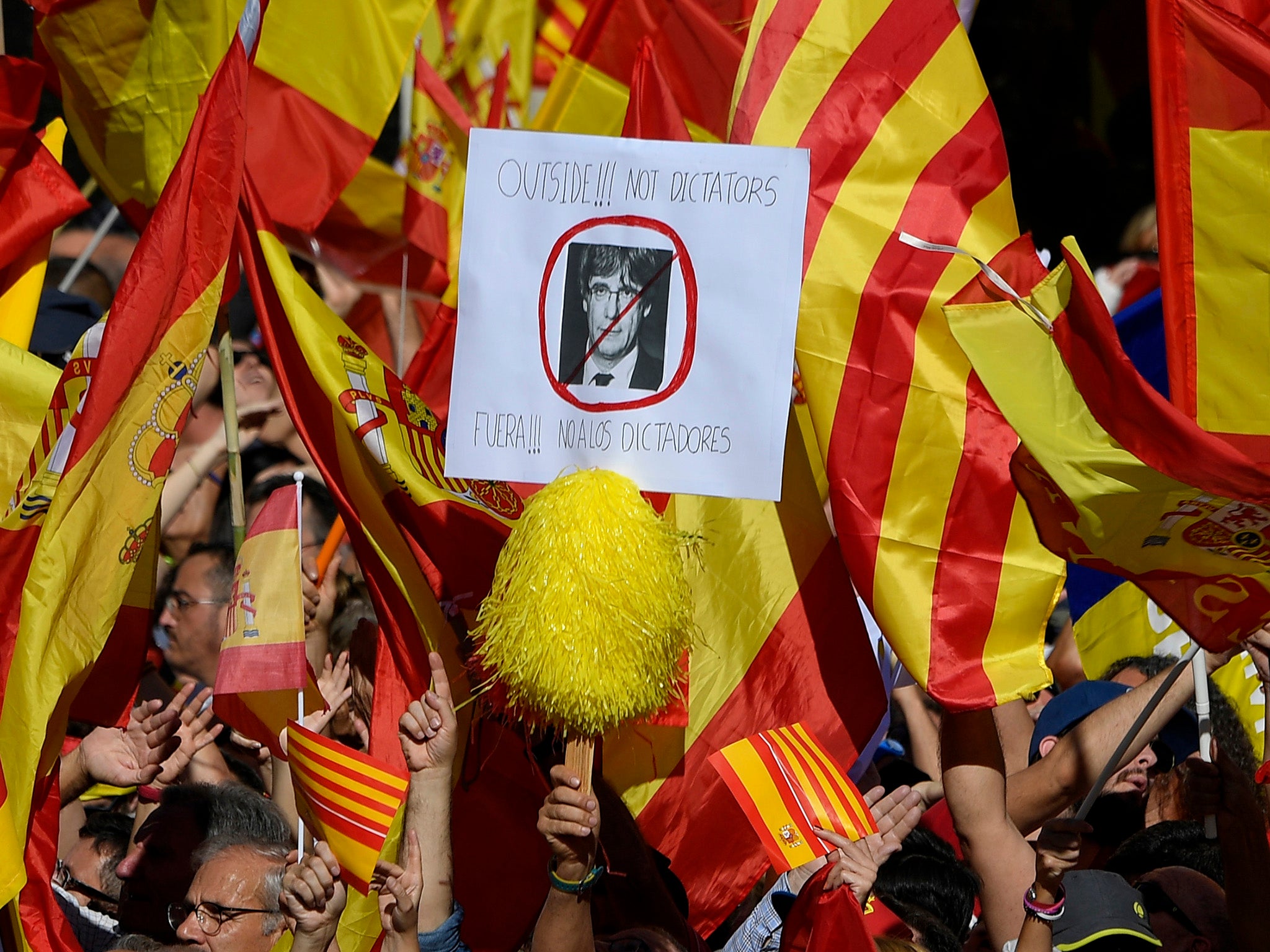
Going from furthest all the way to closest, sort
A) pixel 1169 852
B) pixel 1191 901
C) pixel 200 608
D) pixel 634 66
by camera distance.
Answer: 1. pixel 200 608
2. pixel 634 66
3. pixel 1169 852
4. pixel 1191 901

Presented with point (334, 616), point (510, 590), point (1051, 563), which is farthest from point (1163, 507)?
point (334, 616)

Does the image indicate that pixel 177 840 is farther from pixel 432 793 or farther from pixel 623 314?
pixel 623 314

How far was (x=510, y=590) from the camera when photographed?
2.54 m

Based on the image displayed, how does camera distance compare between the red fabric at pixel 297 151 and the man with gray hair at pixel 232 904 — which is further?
the red fabric at pixel 297 151

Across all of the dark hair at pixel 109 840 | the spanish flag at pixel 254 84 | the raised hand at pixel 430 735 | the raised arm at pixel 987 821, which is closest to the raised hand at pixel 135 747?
the dark hair at pixel 109 840

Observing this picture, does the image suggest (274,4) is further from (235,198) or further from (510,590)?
(510,590)

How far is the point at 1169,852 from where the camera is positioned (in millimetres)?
3016

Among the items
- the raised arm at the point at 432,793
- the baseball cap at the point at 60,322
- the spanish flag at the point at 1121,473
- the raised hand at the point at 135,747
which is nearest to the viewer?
the spanish flag at the point at 1121,473

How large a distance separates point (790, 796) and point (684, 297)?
0.92 m

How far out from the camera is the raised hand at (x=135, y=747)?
10.3ft

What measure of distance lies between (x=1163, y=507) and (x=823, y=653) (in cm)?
Answer: 111

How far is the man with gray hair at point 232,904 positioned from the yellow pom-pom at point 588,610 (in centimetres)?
69

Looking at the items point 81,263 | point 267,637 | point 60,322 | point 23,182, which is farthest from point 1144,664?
point 81,263

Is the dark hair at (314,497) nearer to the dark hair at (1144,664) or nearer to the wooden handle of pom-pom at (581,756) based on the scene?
the wooden handle of pom-pom at (581,756)
